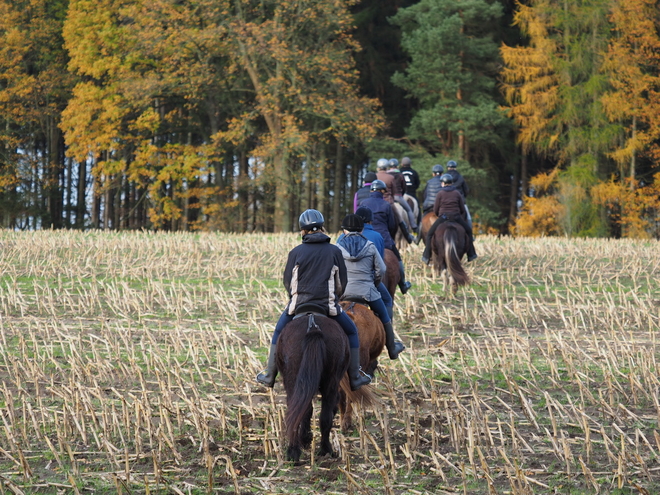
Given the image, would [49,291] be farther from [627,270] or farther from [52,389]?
[627,270]

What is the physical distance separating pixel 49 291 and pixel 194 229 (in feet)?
83.0

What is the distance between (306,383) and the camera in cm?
635

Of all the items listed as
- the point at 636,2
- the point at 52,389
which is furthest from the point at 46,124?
the point at 52,389

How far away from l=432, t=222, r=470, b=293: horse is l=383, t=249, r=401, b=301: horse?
3545 mm

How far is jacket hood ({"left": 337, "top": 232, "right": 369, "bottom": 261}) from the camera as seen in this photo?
26.7 feet

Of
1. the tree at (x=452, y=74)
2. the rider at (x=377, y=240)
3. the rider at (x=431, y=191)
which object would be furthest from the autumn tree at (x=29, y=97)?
the rider at (x=377, y=240)

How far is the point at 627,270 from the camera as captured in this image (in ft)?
56.7

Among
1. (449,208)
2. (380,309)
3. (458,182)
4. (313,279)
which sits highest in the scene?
(458,182)

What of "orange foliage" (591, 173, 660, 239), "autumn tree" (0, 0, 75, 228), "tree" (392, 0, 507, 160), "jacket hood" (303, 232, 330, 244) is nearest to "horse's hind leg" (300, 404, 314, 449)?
"jacket hood" (303, 232, 330, 244)

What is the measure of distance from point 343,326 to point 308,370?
657mm

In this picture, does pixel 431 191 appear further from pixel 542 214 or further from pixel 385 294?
pixel 542 214

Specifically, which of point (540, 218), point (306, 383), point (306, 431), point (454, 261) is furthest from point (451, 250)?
point (540, 218)

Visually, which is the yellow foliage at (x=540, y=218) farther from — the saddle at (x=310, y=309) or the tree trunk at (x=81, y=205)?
the saddle at (x=310, y=309)

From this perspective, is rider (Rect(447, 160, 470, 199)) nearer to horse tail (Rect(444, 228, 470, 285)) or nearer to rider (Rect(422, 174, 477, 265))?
rider (Rect(422, 174, 477, 265))
